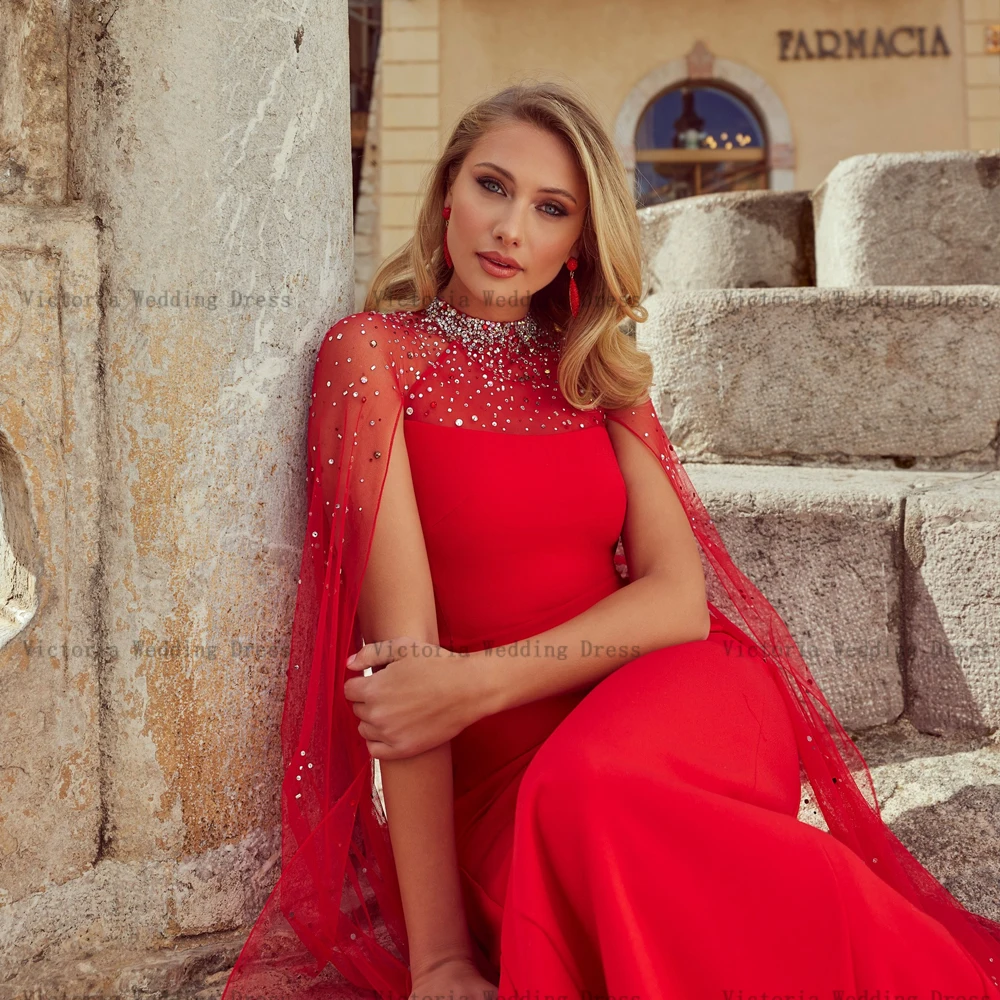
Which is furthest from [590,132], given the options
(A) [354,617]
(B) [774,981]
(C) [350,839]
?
(B) [774,981]

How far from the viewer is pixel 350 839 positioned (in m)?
1.35

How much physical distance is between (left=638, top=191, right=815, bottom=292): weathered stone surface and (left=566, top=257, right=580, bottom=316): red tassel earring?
1847 millimetres

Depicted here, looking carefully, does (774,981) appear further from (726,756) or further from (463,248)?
(463,248)

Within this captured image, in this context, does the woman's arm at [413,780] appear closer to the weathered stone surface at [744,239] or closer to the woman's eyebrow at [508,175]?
the woman's eyebrow at [508,175]

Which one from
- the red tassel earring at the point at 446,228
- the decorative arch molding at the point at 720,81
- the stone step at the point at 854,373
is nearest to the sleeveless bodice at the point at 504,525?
the red tassel earring at the point at 446,228

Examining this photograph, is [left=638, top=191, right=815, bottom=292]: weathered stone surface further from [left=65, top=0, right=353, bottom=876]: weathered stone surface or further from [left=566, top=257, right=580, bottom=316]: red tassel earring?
[left=65, top=0, right=353, bottom=876]: weathered stone surface

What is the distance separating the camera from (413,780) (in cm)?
129

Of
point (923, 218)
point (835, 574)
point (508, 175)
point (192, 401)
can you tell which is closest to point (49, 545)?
point (192, 401)

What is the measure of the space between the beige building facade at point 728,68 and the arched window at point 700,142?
0.73 feet

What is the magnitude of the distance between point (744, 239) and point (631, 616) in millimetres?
2398

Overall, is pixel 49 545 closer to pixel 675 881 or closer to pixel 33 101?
pixel 33 101

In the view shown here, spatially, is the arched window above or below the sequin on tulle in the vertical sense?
above

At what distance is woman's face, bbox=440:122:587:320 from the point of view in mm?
1580

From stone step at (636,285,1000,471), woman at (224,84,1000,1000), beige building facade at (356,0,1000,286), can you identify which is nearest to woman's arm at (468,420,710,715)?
woman at (224,84,1000,1000)
